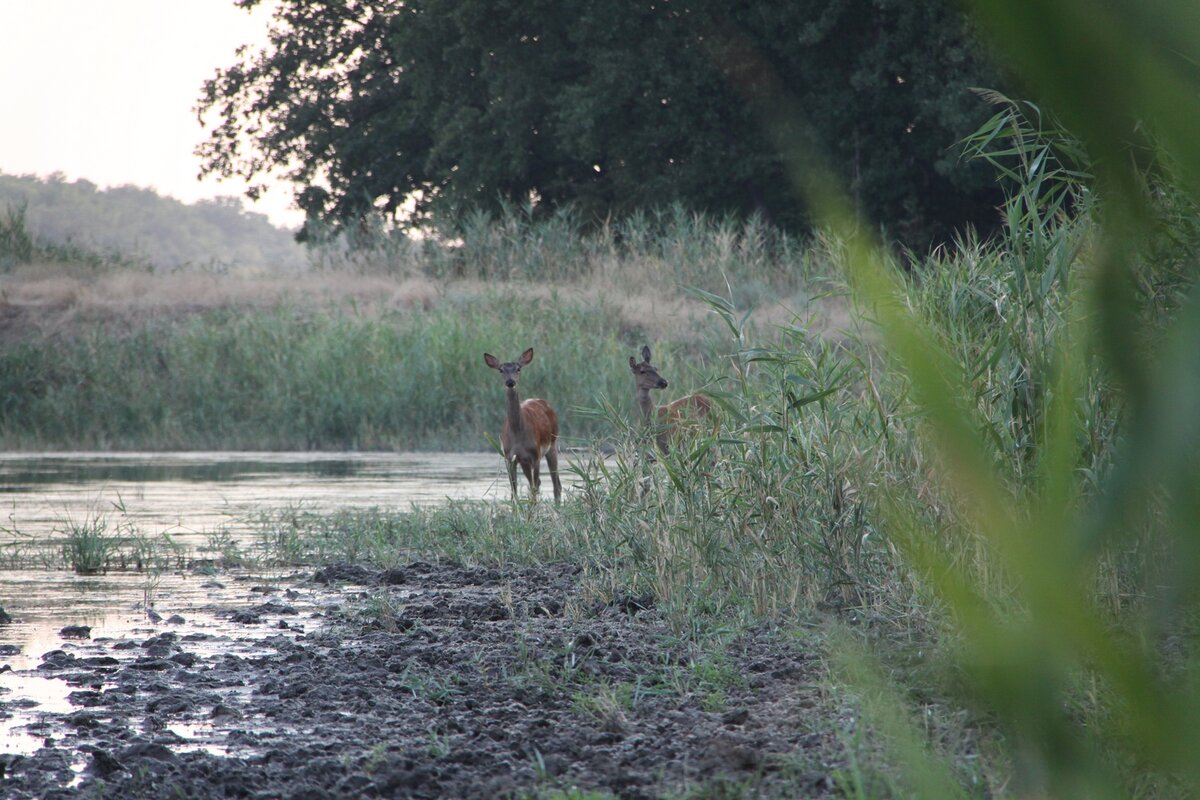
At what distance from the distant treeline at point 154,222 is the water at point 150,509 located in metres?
75.5

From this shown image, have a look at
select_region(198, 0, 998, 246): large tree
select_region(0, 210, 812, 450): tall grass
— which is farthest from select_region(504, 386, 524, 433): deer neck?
select_region(198, 0, 998, 246): large tree

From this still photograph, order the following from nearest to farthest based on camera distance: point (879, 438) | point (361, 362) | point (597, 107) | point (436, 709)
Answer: point (436, 709), point (879, 438), point (361, 362), point (597, 107)

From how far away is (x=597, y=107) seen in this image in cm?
3048

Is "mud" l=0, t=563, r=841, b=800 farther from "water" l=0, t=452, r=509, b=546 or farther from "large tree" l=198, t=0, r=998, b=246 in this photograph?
"large tree" l=198, t=0, r=998, b=246

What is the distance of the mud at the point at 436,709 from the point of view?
3.98 metres

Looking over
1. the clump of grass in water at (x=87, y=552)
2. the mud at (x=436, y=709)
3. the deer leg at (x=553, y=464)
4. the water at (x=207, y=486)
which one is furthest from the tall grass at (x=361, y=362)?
the mud at (x=436, y=709)

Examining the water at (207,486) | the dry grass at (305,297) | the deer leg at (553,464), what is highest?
the dry grass at (305,297)

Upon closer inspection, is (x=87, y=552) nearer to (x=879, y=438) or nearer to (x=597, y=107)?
(x=879, y=438)

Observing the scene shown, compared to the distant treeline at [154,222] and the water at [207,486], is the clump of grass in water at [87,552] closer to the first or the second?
the water at [207,486]

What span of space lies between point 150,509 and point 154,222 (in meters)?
96.0

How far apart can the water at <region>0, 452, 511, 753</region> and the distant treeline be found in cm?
7548

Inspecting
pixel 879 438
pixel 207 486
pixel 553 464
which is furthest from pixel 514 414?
pixel 879 438

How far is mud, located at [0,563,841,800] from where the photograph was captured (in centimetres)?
398

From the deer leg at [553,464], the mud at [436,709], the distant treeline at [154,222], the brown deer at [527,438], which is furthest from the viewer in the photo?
the distant treeline at [154,222]
